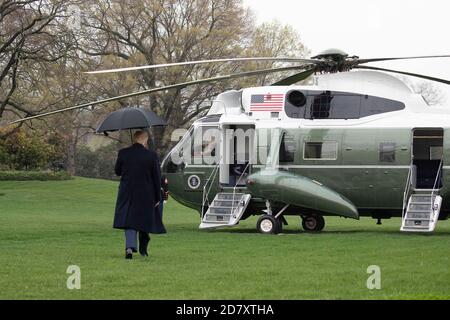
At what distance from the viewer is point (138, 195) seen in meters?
13.3

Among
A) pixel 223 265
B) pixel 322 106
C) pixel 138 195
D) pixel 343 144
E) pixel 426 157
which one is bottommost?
pixel 223 265

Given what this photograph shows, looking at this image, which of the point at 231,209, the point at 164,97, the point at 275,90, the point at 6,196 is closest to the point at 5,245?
the point at 231,209

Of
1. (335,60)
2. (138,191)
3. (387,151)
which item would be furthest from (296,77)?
(138,191)

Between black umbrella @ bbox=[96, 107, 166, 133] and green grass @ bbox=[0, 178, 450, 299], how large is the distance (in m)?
1.97

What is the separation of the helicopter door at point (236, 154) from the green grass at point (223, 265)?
1796 mm

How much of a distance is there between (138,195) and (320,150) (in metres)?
7.95

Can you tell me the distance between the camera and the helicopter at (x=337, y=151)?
19688 millimetres

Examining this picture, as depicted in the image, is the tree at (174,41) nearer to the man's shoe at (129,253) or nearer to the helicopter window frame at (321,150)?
the helicopter window frame at (321,150)

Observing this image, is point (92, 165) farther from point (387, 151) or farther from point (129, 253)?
point (129, 253)

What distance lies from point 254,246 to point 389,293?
682 cm

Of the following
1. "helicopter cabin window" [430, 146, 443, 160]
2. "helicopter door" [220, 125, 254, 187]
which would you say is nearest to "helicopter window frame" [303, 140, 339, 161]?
"helicopter door" [220, 125, 254, 187]

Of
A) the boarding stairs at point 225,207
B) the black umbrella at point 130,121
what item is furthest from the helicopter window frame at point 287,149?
the black umbrella at point 130,121

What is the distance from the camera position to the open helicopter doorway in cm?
2000
